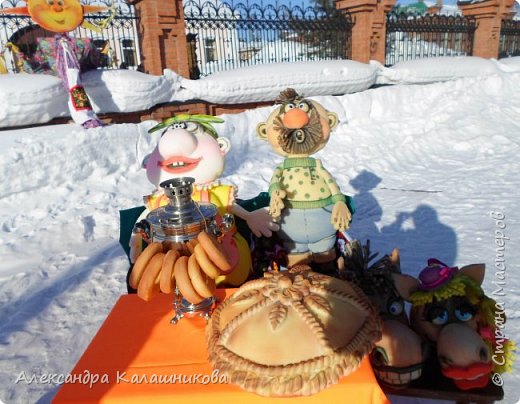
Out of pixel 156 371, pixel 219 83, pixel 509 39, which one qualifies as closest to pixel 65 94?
pixel 219 83

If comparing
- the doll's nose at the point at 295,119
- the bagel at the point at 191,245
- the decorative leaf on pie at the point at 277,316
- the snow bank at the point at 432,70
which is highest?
the snow bank at the point at 432,70

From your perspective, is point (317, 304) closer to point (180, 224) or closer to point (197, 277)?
point (197, 277)

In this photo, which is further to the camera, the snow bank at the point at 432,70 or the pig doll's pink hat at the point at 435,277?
the snow bank at the point at 432,70

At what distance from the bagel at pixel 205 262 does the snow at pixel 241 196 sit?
4.13 feet

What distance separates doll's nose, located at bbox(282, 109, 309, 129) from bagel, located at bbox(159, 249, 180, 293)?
52.1 inches

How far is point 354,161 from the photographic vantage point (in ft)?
21.4

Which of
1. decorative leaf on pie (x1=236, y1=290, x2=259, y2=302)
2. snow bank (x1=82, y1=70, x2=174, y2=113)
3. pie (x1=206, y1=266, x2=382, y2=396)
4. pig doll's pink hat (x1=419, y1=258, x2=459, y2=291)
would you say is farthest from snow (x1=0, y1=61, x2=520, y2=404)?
decorative leaf on pie (x1=236, y1=290, x2=259, y2=302)

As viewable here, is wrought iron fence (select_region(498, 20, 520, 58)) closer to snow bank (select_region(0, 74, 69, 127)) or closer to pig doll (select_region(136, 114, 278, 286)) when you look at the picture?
snow bank (select_region(0, 74, 69, 127))

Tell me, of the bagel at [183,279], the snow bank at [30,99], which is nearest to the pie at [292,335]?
the bagel at [183,279]

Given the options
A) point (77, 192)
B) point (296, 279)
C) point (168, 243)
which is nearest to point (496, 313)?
point (296, 279)

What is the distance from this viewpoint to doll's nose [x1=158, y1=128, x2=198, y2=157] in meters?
2.45

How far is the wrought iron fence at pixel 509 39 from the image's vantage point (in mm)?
11828

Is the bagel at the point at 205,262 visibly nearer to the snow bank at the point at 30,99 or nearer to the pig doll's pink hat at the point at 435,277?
the pig doll's pink hat at the point at 435,277

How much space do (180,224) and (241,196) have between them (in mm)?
3548
